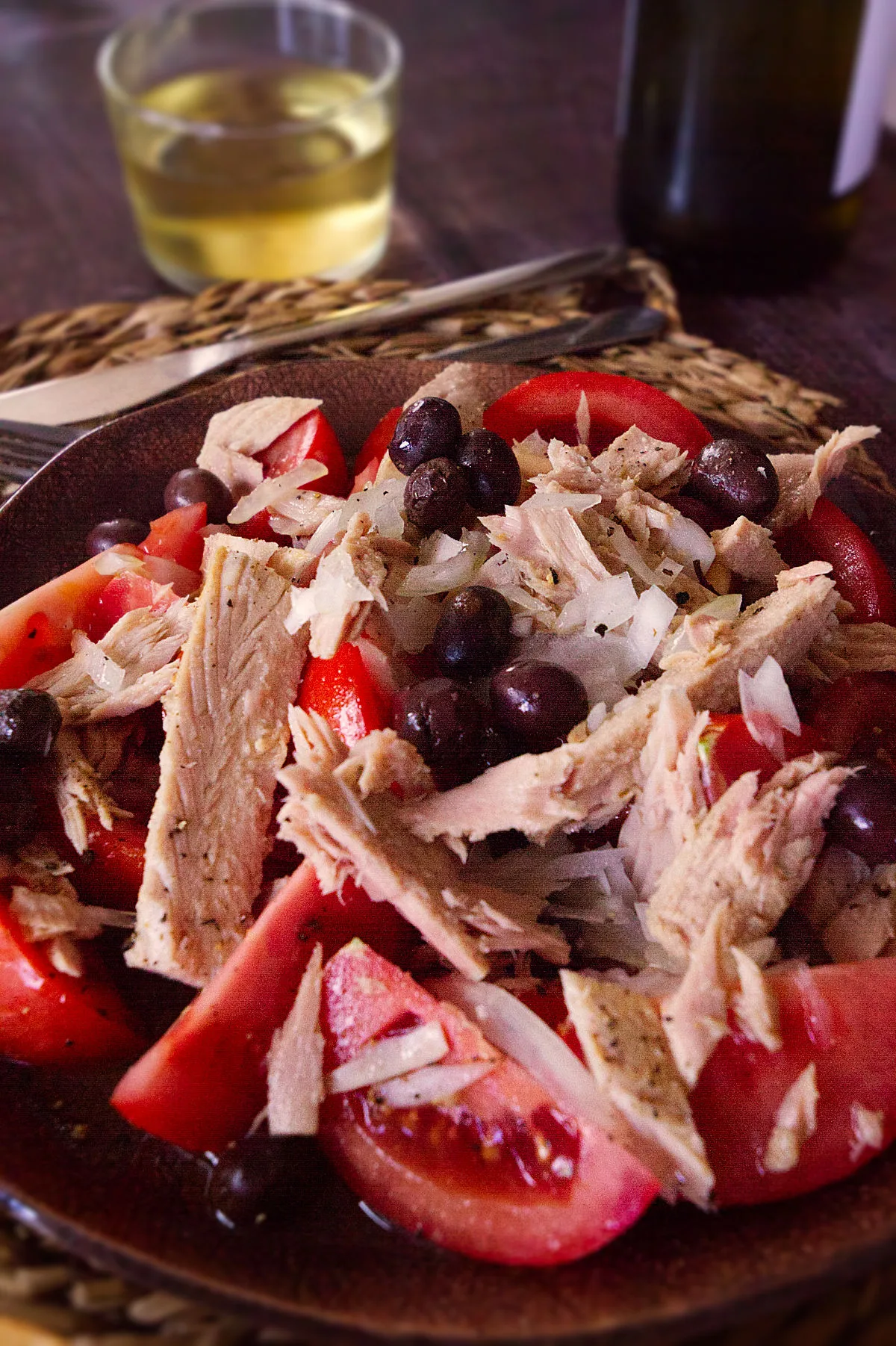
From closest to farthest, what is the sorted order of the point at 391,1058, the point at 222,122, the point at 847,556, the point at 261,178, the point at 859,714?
the point at 391,1058, the point at 859,714, the point at 847,556, the point at 261,178, the point at 222,122

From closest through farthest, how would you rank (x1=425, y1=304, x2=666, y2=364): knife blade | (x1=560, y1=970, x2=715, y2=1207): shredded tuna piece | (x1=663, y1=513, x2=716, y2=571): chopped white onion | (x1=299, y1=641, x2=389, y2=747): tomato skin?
(x1=560, y1=970, x2=715, y2=1207): shredded tuna piece
(x1=299, y1=641, x2=389, y2=747): tomato skin
(x1=663, y1=513, x2=716, y2=571): chopped white onion
(x1=425, y1=304, x2=666, y2=364): knife blade

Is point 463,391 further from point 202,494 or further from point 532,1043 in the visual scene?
point 532,1043

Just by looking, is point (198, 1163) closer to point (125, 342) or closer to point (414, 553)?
point (414, 553)

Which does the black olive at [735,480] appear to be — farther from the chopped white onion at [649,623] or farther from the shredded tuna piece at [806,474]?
the chopped white onion at [649,623]

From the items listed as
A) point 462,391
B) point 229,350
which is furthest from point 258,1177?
point 229,350

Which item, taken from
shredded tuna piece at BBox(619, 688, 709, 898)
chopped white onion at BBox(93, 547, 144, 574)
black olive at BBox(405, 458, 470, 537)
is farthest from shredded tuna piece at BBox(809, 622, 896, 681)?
chopped white onion at BBox(93, 547, 144, 574)

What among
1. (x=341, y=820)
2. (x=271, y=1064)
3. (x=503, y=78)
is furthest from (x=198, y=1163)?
(x=503, y=78)

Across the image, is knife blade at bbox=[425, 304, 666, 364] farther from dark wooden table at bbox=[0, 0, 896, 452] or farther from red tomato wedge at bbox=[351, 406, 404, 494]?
dark wooden table at bbox=[0, 0, 896, 452]
